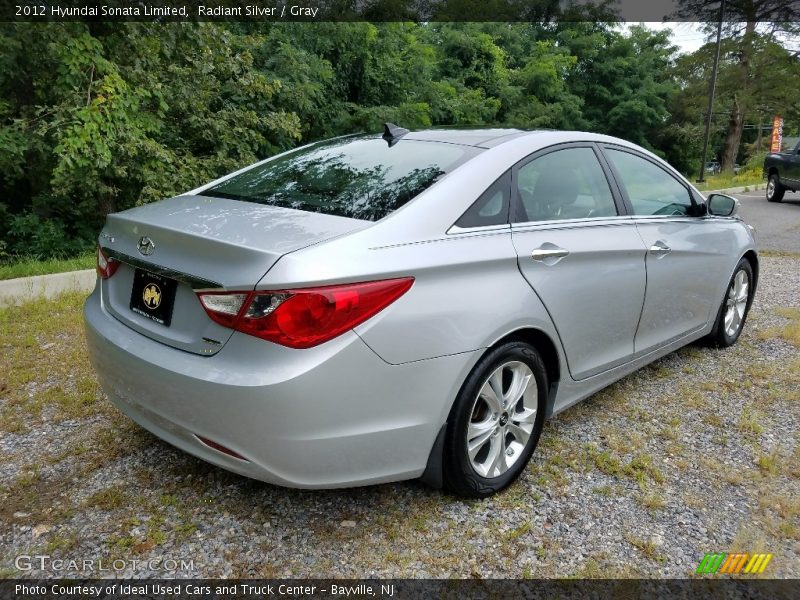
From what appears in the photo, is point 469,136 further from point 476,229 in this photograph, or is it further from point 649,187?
point 649,187

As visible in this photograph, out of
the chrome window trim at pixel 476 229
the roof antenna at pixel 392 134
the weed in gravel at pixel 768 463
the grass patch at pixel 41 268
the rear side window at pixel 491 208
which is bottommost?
the weed in gravel at pixel 768 463

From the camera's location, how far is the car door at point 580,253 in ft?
9.00

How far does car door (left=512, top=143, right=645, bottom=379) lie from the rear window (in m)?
0.39

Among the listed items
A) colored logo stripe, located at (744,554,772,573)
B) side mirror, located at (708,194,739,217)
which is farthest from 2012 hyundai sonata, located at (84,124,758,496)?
side mirror, located at (708,194,739,217)

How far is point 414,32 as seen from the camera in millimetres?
16875

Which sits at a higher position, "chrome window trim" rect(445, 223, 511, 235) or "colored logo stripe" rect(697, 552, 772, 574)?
"chrome window trim" rect(445, 223, 511, 235)

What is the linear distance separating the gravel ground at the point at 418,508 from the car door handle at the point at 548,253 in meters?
0.99

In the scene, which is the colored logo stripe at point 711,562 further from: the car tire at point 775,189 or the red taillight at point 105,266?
the car tire at point 775,189

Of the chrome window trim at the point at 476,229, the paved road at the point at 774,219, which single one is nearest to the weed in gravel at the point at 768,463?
the chrome window trim at the point at 476,229

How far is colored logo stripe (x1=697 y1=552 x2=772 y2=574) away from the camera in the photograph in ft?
7.59

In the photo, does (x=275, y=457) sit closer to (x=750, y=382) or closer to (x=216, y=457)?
(x=216, y=457)

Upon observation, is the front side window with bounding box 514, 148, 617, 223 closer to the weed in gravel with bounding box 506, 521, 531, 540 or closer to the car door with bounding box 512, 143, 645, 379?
the car door with bounding box 512, 143, 645, 379

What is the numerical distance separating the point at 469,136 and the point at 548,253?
741mm

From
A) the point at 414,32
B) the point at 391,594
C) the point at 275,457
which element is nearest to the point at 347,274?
the point at 275,457
